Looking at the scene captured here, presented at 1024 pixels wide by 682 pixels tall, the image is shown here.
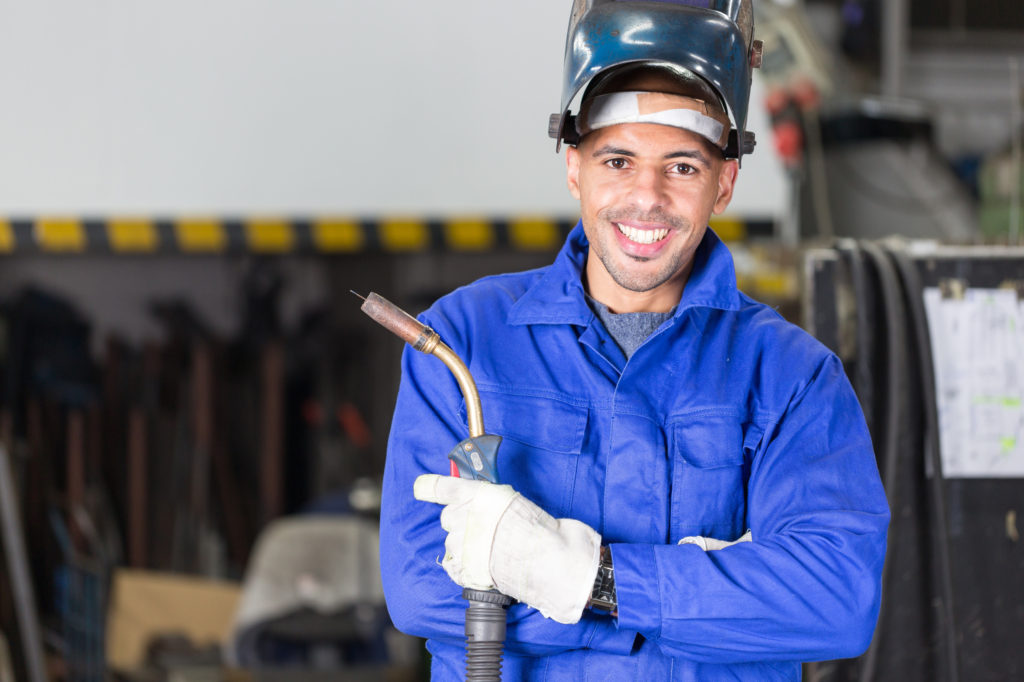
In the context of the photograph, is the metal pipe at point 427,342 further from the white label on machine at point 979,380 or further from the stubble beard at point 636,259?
the white label on machine at point 979,380

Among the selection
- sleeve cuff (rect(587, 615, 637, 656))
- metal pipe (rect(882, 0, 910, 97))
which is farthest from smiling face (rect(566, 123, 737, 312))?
metal pipe (rect(882, 0, 910, 97))

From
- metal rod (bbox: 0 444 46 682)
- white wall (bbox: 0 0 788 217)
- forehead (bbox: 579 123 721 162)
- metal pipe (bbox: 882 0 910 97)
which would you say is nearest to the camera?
forehead (bbox: 579 123 721 162)

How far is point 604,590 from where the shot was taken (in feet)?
4.36

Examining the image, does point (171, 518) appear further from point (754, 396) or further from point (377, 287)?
point (754, 396)

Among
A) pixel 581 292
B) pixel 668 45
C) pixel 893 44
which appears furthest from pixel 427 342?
pixel 893 44

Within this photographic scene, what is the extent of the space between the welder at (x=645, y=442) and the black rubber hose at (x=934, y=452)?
540 millimetres

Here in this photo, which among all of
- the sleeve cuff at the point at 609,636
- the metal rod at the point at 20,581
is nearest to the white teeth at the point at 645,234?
the sleeve cuff at the point at 609,636

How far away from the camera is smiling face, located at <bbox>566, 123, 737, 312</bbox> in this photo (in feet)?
4.93

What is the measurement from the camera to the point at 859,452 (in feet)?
4.80

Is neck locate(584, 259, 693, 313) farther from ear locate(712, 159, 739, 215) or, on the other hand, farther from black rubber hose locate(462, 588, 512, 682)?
black rubber hose locate(462, 588, 512, 682)

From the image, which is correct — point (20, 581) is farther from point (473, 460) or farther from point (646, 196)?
point (646, 196)

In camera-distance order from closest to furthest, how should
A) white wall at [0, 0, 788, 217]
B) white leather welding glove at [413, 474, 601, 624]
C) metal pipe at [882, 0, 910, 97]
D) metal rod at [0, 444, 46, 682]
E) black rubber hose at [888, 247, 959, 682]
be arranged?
white leather welding glove at [413, 474, 601, 624] → black rubber hose at [888, 247, 959, 682] → white wall at [0, 0, 788, 217] → metal rod at [0, 444, 46, 682] → metal pipe at [882, 0, 910, 97]

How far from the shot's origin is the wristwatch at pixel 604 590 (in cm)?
133

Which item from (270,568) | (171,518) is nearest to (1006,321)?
(270,568)
